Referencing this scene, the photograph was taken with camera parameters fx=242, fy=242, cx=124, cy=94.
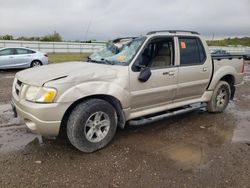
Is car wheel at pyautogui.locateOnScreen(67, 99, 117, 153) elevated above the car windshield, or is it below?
below

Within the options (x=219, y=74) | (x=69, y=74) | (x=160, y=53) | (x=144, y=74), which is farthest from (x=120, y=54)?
(x=219, y=74)

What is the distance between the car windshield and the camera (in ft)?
13.5

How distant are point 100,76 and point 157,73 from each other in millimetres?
1110

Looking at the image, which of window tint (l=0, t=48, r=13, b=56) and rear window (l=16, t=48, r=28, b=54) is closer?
window tint (l=0, t=48, r=13, b=56)

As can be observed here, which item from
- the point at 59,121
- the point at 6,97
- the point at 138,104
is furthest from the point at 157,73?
the point at 6,97

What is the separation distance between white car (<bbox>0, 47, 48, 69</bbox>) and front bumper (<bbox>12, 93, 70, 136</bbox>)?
11.3 metres

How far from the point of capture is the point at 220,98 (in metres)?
5.82

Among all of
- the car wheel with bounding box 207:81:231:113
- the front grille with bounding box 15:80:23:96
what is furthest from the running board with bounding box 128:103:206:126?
the front grille with bounding box 15:80:23:96

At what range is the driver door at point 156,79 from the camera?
4.09 meters

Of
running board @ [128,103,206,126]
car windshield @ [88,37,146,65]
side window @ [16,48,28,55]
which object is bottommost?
running board @ [128,103,206,126]

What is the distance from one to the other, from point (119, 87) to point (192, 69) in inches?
70.7

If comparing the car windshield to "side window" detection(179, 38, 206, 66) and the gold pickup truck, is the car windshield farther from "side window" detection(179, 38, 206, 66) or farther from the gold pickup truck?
"side window" detection(179, 38, 206, 66)

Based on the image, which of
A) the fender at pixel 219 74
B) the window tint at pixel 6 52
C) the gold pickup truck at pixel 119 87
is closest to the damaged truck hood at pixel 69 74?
the gold pickup truck at pixel 119 87

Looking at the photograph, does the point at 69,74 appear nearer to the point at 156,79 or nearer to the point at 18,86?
the point at 18,86
